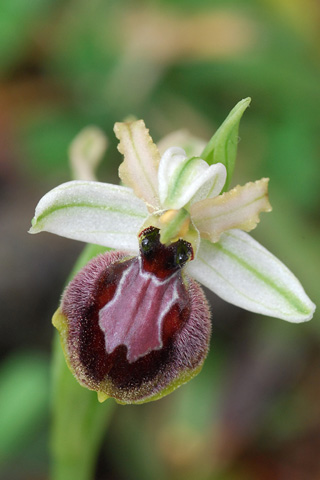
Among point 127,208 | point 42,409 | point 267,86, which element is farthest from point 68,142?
point 127,208

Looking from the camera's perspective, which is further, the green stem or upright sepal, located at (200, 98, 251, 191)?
the green stem

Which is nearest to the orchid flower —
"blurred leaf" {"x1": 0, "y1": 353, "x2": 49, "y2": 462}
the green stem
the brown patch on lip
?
the brown patch on lip

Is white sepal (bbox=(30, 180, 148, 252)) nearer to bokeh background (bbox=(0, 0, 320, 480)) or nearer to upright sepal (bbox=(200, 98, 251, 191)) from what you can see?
upright sepal (bbox=(200, 98, 251, 191))

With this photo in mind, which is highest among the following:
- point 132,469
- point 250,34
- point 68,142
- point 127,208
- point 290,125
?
point 127,208

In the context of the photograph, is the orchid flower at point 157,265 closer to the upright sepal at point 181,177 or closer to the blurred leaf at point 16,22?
the upright sepal at point 181,177

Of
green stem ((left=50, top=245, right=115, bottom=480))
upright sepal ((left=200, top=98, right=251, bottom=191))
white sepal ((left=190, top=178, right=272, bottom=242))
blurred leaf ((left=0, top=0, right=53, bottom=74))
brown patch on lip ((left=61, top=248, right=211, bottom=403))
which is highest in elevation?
upright sepal ((left=200, top=98, right=251, bottom=191))

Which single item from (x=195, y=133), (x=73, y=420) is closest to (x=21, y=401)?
(x=73, y=420)

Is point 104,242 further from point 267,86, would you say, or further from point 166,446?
point 267,86
